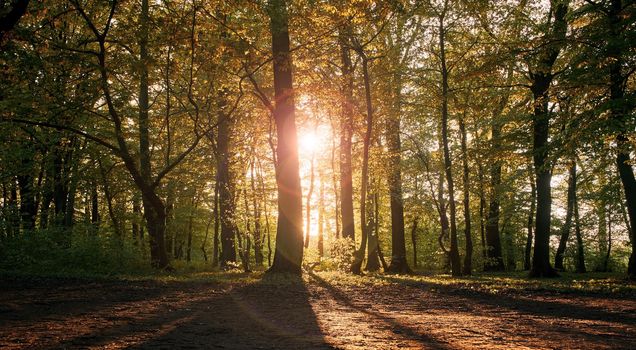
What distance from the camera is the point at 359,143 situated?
23953mm

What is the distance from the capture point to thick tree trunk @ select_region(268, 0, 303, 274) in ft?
46.4

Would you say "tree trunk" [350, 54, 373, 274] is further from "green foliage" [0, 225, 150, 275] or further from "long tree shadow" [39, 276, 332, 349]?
"green foliage" [0, 225, 150, 275]

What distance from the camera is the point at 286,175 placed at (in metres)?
14.4

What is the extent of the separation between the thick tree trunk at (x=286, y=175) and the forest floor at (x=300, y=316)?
256 cm

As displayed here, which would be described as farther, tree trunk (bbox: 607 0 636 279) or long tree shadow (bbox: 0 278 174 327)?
tree trunk (bbox: 607 0 636 279)

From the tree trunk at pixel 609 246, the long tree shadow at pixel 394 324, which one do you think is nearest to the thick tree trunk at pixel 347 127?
the long tree shadow at pixel 394 324

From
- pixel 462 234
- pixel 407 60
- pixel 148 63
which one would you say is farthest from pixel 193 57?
pixel 462 234

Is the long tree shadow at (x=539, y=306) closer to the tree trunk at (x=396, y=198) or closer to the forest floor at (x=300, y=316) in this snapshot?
the forest floor at (x=300, y=316)

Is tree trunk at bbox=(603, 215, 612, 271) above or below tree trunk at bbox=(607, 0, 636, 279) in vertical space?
below

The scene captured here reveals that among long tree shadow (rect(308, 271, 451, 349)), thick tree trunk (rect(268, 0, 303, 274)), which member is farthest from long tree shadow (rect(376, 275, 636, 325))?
thick tree trunk (rect(268, 0, 303, 274))

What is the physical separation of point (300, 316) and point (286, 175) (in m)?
7.85

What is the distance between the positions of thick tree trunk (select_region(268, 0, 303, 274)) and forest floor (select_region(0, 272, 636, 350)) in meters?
2.56

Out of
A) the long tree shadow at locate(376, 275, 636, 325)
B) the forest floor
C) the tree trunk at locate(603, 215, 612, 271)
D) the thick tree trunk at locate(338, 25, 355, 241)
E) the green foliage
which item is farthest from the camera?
the tree trunk at locate(603, 215, 612, 271)

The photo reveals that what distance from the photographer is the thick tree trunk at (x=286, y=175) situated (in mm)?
14141
